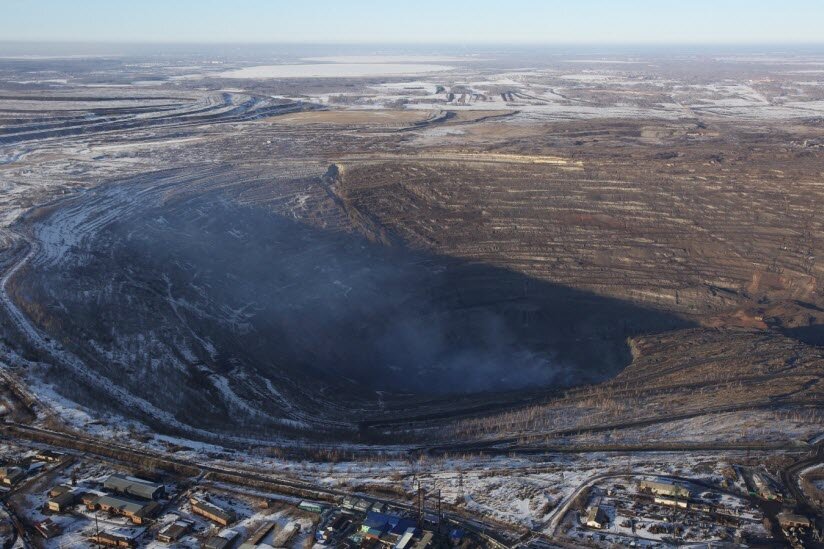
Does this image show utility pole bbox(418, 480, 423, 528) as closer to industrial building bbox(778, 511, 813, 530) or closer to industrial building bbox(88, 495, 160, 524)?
industrial building bbox(88, 495, 160, 524)

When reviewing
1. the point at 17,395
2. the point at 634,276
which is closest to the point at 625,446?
the point at 17,395

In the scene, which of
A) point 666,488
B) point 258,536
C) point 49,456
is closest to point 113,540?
point 258,536

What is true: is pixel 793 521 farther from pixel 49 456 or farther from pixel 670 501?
pixel 49 456

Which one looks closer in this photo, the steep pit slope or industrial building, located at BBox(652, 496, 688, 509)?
industrial building, located at BBox(652, 496, 688, 509)

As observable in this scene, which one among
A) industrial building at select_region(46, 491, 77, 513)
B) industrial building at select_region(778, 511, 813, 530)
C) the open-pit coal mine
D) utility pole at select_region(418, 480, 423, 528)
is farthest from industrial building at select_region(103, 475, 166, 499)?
industrial building at select_region(778, 511, 813, 530)

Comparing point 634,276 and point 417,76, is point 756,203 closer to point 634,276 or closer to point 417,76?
point 634,276

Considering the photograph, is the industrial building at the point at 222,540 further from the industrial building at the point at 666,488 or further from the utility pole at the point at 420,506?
the industrial building at the point at 666,488
